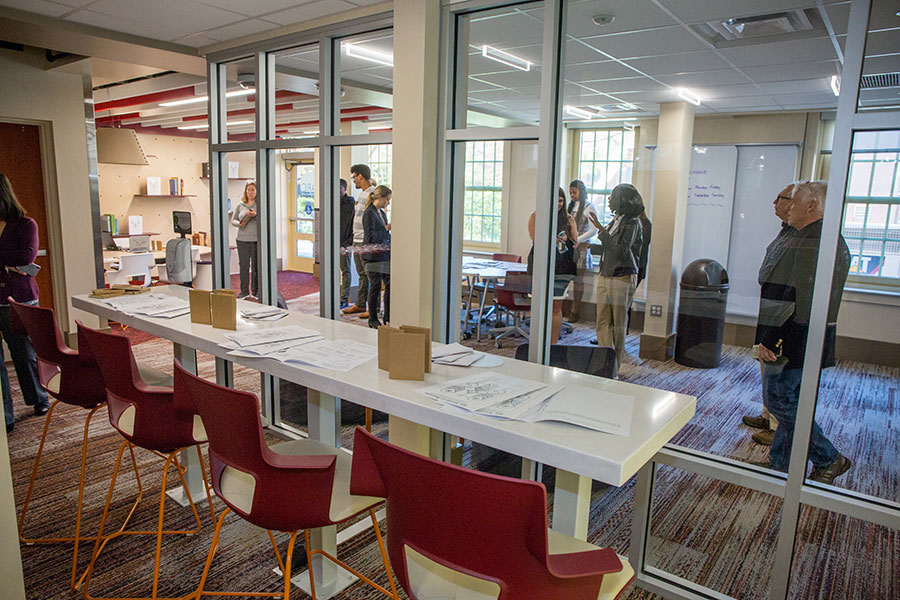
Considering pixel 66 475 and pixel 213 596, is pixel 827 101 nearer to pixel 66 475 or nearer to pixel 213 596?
pixel 213 596

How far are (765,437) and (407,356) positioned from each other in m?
1.43

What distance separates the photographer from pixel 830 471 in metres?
2.16

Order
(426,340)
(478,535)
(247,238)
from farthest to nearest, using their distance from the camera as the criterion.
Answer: (247,238)
(426,340)
(478,535)

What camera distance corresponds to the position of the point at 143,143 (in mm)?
10977

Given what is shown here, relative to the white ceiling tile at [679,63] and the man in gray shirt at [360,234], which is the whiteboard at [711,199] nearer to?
the white ceiling tile at [679,63]

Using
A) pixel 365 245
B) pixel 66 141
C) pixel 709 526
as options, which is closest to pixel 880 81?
pixel 709 526

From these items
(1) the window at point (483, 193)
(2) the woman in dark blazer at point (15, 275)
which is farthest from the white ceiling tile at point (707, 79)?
(2) the woman in dark blazer at point (15, 275)

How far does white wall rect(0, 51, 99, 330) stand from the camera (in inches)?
202

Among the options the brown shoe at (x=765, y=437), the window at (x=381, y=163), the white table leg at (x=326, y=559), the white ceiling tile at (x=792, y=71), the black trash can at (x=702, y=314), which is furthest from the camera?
the window at (x=381, y=163)

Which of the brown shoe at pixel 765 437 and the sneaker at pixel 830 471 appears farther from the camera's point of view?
the brown shoe at pixel 765 437

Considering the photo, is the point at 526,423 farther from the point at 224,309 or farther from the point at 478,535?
the point at 224,309

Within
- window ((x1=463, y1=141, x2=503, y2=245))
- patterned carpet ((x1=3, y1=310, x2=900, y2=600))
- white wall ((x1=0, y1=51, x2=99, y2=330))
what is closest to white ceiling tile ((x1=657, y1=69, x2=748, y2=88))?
window ((x1=463, y1=141, x2=503, y2=245))

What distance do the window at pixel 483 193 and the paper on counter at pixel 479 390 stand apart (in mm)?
1082

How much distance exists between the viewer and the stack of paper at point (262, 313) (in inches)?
114
